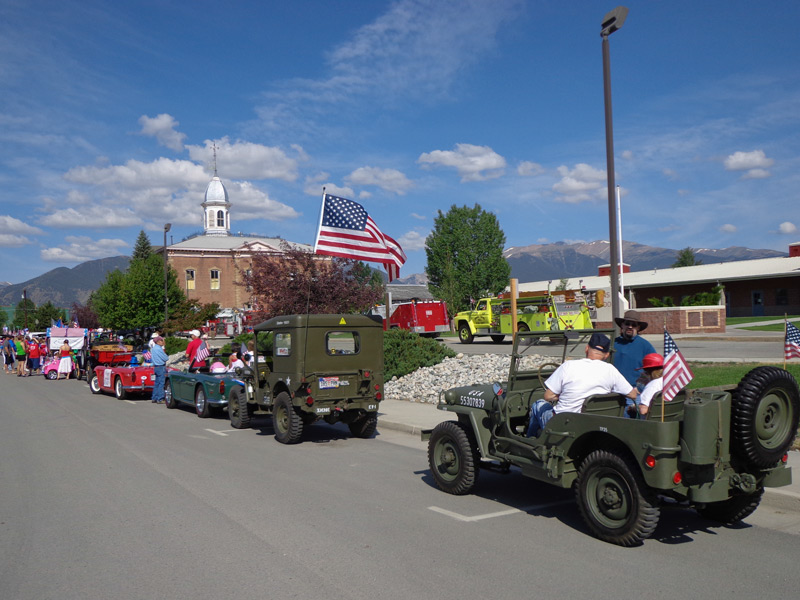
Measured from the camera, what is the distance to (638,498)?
17.0 ft

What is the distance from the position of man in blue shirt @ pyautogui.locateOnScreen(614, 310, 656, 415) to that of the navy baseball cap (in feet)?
3.33

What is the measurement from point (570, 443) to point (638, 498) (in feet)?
2.55

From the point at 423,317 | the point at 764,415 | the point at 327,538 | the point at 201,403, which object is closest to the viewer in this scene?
the point at 764,415

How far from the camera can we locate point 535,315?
28219 mm

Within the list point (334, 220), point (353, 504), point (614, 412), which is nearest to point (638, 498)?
point (614, 412)

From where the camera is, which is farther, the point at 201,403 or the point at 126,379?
the point at 126,379

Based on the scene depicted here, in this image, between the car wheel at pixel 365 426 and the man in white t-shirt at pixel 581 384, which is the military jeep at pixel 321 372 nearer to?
the car wheel at pixel 365 426

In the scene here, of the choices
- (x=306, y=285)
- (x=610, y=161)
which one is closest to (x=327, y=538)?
(x=610, y=161)

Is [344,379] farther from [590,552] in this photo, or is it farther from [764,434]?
[764,434]

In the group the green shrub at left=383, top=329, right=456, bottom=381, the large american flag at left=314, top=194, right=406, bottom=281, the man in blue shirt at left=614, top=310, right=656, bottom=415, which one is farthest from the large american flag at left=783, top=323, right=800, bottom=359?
the large american flag at left=314, top=194, right=406, bottom=281

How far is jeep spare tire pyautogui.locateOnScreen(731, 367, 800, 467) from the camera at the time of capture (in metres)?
5.12

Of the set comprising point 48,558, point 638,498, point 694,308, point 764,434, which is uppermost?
point 694,308

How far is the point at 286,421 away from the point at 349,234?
7.19 metres

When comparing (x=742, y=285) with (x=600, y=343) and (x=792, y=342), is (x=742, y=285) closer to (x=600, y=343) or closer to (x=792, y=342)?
(x=792, y=342)
